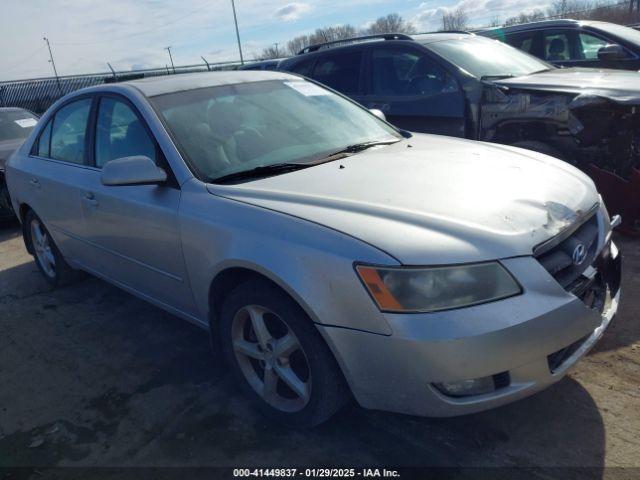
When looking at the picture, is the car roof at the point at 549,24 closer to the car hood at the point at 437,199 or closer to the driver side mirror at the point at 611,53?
the driver side mirror at the point at 611,53

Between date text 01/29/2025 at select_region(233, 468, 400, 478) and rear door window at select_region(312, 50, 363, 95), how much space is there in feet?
14.7

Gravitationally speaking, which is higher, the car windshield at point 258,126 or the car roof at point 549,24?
the car roof at point 549,24

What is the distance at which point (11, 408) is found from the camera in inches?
118

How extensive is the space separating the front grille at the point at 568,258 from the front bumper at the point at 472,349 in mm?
74

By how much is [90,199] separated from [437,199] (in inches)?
89.8

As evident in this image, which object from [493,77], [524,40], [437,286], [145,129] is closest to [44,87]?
[524,40]

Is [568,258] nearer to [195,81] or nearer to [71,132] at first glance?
[195,81]

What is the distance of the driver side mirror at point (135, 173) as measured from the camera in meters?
2.72

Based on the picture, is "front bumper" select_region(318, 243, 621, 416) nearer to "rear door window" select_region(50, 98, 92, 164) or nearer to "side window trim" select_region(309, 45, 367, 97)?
"rear door window" select_region(50, 98, 92, 164)

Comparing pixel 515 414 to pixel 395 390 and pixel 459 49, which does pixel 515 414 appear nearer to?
pixel 395 390

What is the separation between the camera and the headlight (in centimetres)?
196

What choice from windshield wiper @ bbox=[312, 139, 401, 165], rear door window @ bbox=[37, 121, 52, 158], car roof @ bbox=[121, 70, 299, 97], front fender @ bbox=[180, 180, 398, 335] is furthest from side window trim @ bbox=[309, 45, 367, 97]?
front fender @ bbox=[180, 180, 398, 335]

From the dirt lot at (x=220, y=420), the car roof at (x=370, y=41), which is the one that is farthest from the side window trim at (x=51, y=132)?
the car roof at (x=370, y=41)

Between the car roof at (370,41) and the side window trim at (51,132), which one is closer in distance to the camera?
the side window trim at (51,132)
